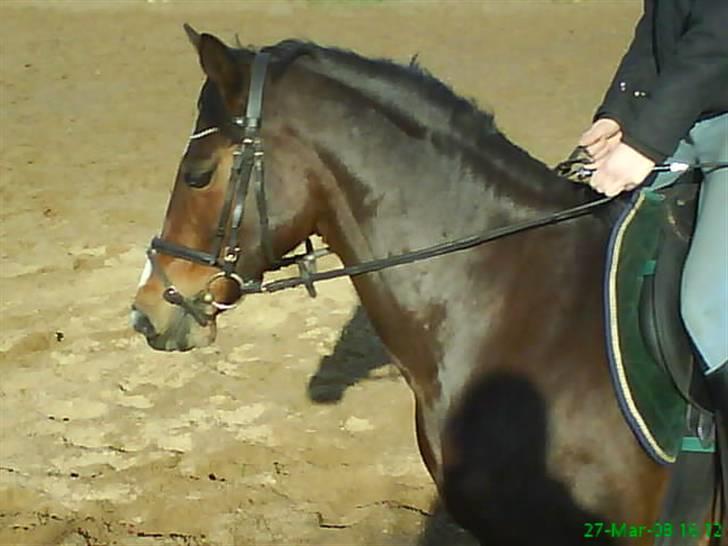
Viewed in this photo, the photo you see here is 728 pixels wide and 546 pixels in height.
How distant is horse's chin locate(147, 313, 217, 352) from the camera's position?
137 inches

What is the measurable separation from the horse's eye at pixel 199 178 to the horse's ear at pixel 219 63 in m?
0.25

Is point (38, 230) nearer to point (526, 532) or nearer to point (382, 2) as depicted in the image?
point (526, 532)

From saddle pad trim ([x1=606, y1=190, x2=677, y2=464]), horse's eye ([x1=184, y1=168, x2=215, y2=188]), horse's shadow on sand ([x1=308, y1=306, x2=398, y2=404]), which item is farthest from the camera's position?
horse's shadow on sand ([x1=308, y1=306, x2=398, y2=404])

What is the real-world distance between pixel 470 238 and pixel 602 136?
0.54 m

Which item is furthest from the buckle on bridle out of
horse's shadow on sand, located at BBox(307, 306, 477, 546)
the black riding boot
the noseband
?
horse's shadow on sand, located at BBox(307, 306, 477, 546)

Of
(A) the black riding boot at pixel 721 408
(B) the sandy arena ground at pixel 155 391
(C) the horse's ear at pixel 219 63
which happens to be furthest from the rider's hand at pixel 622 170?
(B) the sandy arena ground at pixel 155 391

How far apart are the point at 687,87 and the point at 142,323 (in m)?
1.81

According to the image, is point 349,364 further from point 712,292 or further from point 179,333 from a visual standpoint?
point 712,292

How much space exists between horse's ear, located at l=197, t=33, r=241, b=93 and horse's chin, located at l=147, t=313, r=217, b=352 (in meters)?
0.75

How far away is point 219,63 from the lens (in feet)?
10.3

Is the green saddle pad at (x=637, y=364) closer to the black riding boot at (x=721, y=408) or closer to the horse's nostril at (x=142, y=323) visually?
the black riding boot at (x=721, y=408)

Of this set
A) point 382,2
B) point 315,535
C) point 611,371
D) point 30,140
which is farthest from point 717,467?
point 382,2

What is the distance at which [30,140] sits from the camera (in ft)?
37.0
